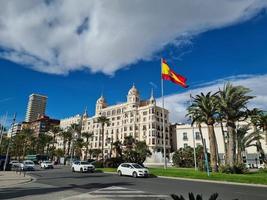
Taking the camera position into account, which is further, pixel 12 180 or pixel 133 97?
pixel 133 97

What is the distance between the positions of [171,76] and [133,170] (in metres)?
14.3

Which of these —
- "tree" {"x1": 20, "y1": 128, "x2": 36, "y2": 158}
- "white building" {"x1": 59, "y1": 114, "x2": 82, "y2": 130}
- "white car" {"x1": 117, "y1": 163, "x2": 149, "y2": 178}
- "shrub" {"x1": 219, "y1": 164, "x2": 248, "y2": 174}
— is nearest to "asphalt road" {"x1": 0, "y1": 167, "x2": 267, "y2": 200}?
"white car" {"x1": 117, "y1": 163, "x2": 149, "y2": 178}

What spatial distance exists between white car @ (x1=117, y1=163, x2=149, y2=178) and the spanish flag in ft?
42.6

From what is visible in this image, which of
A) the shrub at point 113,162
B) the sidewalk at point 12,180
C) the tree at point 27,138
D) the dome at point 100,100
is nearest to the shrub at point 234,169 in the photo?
the sidewalk at point 12,180

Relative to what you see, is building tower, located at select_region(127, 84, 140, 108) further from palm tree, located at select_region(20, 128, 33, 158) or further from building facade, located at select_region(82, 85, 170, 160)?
palm tree, located at select_region(20, 128, 33, 158)

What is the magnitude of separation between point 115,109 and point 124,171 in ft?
335

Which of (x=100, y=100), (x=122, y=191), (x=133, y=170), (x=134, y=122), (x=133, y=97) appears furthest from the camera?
(x=100, y=100)

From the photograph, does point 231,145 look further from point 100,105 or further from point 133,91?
point 100,105

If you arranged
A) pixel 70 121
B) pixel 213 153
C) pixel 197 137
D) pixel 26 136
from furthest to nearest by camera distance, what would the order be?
pixel 70 121, pixel 26 136, pixel 197 137, pixel 213 153

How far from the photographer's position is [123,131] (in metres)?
125

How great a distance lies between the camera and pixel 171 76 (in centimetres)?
3728

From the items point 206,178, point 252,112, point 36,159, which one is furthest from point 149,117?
point 206,178

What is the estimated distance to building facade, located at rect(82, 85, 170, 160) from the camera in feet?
372

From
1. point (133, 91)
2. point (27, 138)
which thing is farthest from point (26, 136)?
point (133, 91)
